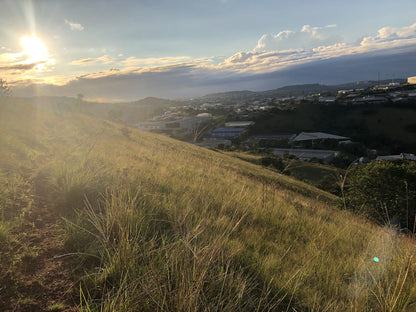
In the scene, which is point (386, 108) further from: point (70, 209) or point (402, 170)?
point (70, 209)

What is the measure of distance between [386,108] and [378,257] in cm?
7230

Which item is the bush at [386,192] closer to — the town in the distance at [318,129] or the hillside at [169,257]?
the hillside at [169,257]

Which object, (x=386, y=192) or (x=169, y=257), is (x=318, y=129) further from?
(x=169, y=257)

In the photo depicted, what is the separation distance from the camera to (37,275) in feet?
6.88

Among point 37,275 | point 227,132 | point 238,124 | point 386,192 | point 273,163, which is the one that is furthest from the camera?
point 238,124

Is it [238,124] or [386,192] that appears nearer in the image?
[386,192]

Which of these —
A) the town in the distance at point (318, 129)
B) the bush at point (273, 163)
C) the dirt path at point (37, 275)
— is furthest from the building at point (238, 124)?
the dirt path at point (37, 275)

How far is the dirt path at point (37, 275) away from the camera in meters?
1.79

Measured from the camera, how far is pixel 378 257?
299cm

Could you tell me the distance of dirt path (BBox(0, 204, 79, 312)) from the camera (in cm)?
179

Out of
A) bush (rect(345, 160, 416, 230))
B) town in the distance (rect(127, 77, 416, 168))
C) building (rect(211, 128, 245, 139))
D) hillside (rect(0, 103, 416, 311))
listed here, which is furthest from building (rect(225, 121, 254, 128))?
hillside (rect(0, 103, 416, 311))

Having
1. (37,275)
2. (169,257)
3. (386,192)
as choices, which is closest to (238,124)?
(386,192)

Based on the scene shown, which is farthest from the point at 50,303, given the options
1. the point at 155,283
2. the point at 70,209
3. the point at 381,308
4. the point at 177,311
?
the point at 381,308

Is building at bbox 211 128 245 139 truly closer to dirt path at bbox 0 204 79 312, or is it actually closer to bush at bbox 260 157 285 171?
bush at bbox 260 157 285 171
